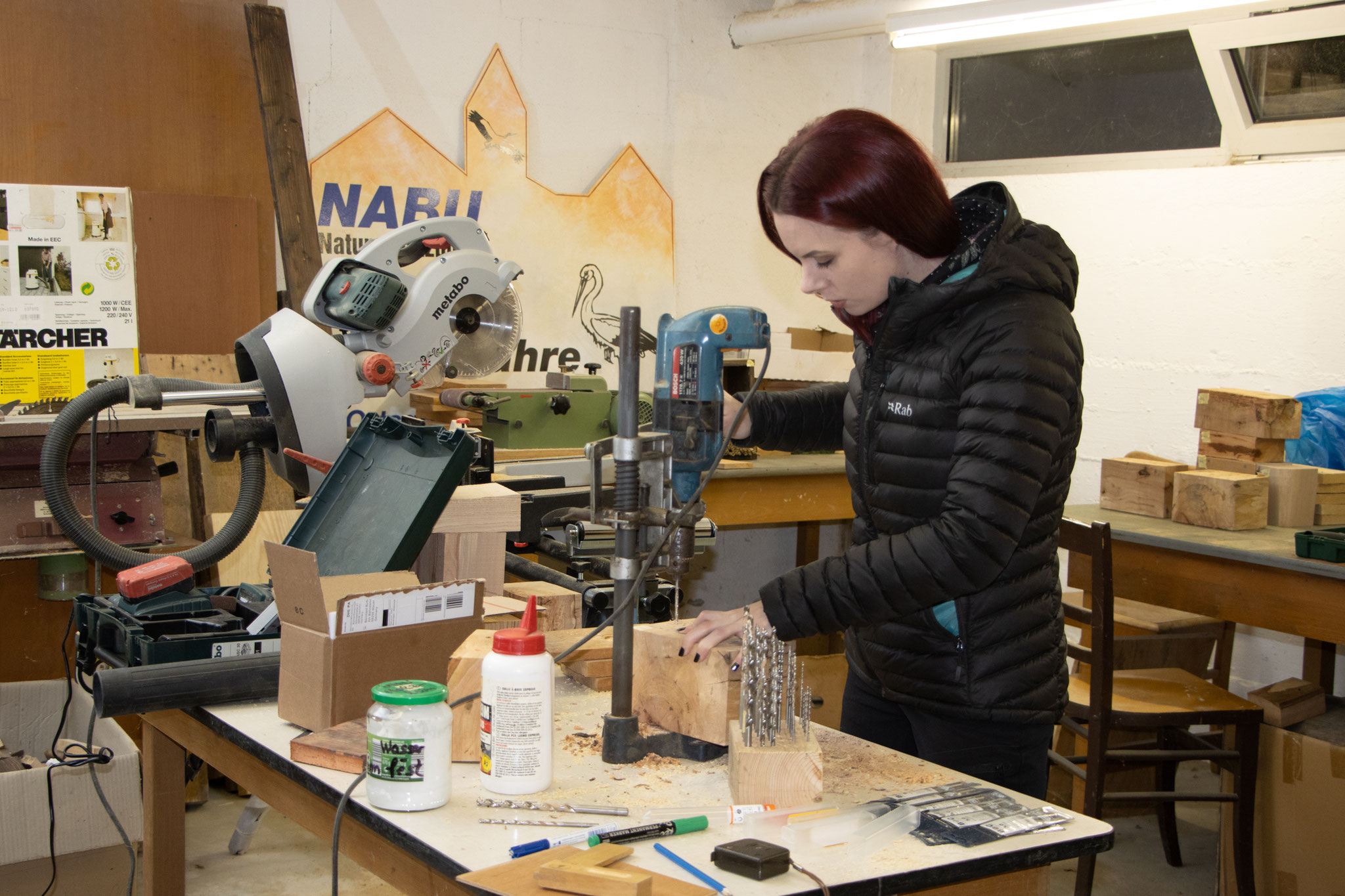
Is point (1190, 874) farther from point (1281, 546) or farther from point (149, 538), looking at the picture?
point (149, 538)

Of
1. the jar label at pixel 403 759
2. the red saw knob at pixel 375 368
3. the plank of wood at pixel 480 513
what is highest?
the red saw knob at pixel 375 368

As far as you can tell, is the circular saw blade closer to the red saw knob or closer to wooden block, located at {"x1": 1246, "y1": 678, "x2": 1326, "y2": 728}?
the red saw knob

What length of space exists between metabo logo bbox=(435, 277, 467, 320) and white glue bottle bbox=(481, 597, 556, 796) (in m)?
0.90

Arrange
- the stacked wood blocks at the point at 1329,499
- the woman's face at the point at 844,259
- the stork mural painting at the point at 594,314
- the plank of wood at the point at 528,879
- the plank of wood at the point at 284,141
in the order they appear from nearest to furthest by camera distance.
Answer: the plank of wood at the point at 528,879, the woman's face at the point at 844,259, the stacked wood blocks at the point at 1329,499, the plank of wood at the point at 284,141, the stork mural painting at the point at 594,314

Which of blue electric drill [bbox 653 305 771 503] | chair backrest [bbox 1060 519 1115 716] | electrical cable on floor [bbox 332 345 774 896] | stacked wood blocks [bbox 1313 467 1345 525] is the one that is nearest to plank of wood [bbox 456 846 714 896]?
electrical cable on floor [bbox 332 345 774 896]

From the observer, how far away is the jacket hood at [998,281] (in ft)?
4.38

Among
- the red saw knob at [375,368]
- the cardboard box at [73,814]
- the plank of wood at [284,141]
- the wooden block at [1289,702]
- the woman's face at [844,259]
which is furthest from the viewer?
the plank of wood at [284,141]

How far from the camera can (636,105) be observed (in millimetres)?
4039

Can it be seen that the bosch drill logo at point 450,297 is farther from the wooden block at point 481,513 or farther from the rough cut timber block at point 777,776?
the rough cut timber block at point 777,776

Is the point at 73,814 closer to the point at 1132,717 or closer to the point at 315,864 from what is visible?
the point at 315,864

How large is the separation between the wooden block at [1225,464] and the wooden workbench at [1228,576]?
164mm

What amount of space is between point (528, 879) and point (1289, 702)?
7.15ft

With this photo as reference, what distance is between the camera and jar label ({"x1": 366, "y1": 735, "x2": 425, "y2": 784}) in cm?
112

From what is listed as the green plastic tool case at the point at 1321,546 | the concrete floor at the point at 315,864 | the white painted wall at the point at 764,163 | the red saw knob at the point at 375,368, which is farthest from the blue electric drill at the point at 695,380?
the white painted wall at the point at 764,163
